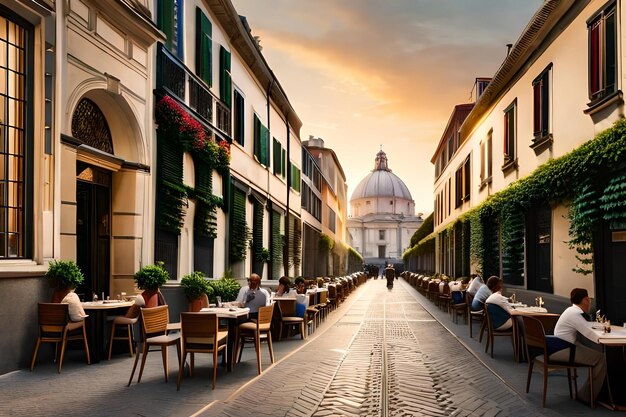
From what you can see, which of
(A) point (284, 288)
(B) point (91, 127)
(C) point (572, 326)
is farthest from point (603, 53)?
(B) point (91, 127)

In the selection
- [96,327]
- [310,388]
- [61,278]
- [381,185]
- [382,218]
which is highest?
[381,185]

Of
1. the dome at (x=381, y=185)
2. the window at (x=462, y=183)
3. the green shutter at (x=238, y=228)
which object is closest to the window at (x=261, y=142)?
the green shutter at (x=238, y=228)

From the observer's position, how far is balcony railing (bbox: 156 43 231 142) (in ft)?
44.2

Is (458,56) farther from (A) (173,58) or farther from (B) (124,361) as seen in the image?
(B) (124,361)

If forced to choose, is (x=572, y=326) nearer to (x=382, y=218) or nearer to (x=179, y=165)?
(x=179, y=165)

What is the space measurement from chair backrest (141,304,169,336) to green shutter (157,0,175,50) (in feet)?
22.9

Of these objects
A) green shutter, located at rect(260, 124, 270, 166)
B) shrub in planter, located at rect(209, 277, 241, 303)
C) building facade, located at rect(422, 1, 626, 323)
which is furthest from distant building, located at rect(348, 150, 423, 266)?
shrub in planter, located at rect(209, 277, 241, 303)

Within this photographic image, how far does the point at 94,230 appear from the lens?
12.0 meters

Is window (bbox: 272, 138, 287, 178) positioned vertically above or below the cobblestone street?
above

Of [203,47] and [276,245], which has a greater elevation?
[203,47]

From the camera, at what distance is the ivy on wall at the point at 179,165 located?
13383mm

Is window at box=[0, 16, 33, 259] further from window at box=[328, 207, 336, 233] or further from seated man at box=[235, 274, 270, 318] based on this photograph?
window at box=[328, 207, 336, 233]

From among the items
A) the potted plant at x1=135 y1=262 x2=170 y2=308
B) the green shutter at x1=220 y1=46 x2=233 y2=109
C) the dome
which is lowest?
the potted plant at x1=135 y1=262 x2=170 y2=308

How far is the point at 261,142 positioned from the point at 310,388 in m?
15.6
